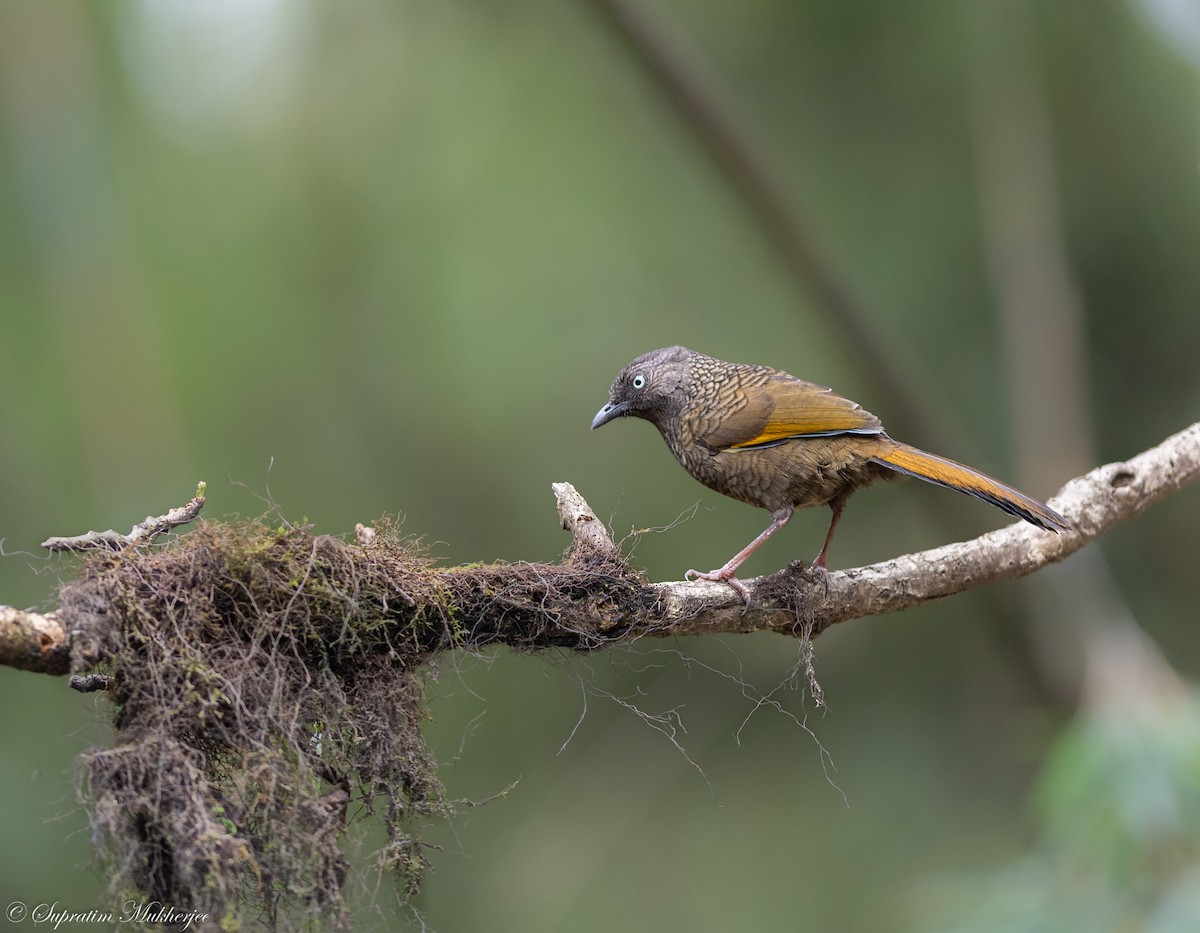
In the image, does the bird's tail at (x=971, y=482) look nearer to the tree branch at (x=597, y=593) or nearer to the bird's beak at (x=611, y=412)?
the tree branch at (x=597, y=593)

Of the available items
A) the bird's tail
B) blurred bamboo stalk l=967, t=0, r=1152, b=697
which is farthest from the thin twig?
blurred bamboo stalk l=967, t=0, r=1152, b=697

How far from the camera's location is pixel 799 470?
11.8 feet

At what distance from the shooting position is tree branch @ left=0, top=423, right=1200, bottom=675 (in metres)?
2.19

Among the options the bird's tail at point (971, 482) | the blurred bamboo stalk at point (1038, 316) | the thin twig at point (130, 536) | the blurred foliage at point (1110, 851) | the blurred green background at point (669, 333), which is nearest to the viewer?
the thin twig at point (130, 536)

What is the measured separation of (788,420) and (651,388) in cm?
58

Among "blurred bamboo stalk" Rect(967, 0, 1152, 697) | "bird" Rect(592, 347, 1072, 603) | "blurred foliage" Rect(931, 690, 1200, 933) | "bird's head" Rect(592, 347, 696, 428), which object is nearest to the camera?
"bird" Rect(592, 347, 1072, 603)

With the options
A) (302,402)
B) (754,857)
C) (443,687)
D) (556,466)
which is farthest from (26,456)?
(754,857)

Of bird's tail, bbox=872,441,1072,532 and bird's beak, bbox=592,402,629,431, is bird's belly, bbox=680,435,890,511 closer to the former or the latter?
bird's tail, bbox=872,441,1072,532

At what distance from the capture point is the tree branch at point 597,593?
2.19 m

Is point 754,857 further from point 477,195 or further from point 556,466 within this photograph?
point 477,195

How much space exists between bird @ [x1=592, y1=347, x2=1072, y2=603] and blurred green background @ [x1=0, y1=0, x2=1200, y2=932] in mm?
2260

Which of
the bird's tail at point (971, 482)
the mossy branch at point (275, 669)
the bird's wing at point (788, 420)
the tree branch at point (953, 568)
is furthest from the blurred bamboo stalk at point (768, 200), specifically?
the mossy branch at point (275, 669)

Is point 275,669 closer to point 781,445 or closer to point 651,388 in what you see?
point 781,445

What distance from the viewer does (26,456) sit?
552 centimetres
